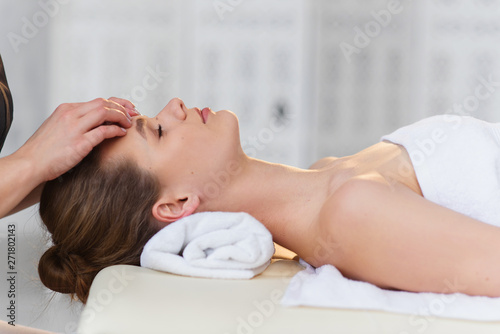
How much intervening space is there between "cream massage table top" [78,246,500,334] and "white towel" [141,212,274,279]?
0.09 metres

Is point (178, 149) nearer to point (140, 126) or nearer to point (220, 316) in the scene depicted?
point (140, 126)

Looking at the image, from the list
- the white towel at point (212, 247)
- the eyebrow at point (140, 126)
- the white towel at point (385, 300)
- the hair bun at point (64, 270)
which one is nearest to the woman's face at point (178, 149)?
the eyebrow at point (140, 126)

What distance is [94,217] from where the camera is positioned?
1396mm

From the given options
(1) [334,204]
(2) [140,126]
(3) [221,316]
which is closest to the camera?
(3) [221,316]

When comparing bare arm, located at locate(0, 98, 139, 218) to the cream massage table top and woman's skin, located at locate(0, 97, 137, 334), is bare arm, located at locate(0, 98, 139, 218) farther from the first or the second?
the cream massage table top

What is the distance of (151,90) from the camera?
4.34 metres

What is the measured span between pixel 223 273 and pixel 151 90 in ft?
10.7

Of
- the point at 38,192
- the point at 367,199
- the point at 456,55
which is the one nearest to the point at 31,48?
the point at 38,192

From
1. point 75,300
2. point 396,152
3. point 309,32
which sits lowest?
point 75,300

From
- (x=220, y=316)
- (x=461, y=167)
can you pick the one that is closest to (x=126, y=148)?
(x=220, y=316)

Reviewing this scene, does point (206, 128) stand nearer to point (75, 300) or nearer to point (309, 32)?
point (75, 300)

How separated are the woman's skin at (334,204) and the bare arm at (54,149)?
0.10m

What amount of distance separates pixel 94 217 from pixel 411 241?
782 mm

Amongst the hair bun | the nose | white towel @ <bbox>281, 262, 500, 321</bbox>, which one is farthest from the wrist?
white towel @ <bbox>281, 262, 500, 321</bbox>
